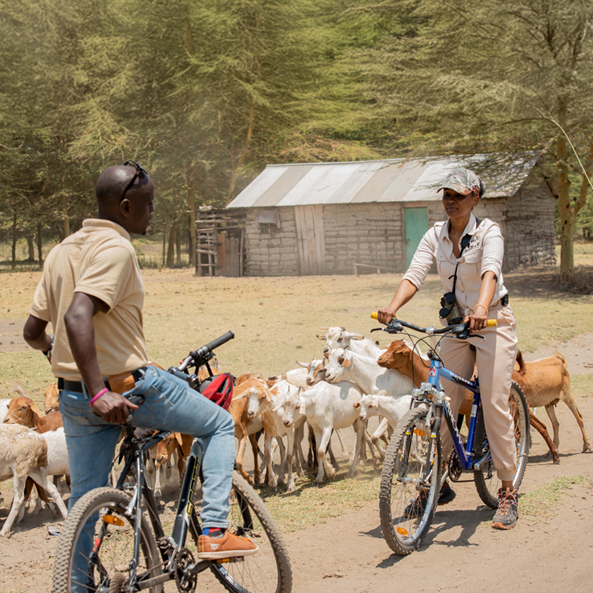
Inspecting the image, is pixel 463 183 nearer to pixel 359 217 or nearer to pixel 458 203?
pixel 458 203

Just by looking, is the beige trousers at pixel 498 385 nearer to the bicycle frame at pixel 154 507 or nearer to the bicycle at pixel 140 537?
the bicycle at pixel 140 537

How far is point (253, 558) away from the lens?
11.8 ft

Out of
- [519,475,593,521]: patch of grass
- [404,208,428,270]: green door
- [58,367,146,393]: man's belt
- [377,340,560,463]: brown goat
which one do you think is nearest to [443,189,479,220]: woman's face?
[377,340,560,463]: brown goat

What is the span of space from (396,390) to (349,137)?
35.7 metres

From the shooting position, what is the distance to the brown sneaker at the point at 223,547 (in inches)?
117

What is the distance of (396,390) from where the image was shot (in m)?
6.16

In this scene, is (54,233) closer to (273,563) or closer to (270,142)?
(270,142)

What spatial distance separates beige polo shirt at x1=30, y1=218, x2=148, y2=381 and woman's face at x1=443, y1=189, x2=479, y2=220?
2.29 m

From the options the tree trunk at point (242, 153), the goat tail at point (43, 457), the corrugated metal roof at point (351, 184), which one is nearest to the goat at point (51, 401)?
the goat tail at point (43, 457)

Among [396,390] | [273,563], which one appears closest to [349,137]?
[396,390]

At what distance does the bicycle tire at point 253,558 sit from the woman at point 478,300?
122 cm

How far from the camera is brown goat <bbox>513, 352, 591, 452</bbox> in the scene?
6250 mm

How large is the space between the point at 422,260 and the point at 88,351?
266 cm

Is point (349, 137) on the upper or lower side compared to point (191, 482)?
upper
